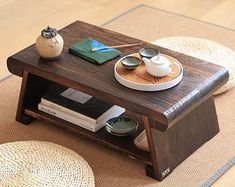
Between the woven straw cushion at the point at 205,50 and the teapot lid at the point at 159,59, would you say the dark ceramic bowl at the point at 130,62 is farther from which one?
the woven straw cushion at the point at 205,50

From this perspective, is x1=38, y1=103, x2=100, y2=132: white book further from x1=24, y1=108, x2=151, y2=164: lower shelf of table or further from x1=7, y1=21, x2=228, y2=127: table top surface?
x1=7, y1=21, x2=228, y2=127: table top surface

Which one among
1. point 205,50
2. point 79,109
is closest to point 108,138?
point 79,109

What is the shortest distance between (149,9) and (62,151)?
177 cm

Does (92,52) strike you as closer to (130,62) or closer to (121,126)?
(130,62)

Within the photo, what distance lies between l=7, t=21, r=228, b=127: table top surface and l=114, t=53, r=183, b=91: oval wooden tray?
0.07 ft

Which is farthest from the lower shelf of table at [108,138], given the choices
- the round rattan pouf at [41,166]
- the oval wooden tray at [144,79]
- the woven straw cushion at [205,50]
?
the woven straw cushion at [205,50]

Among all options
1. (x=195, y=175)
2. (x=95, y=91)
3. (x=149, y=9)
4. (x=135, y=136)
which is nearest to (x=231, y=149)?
(x=195, y=175)

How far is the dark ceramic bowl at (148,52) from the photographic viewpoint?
2637 millimetres

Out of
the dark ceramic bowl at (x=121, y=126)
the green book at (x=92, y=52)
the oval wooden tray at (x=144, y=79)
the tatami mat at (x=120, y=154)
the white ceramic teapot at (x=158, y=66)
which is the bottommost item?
the tatami mat at (x=120, y=154)

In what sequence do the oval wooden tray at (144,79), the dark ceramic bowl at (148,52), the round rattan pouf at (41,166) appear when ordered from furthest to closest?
the dark ceramic bowl at (148,52), the oval wooden tray at (144,79), the round rattan pouf at (41,166)

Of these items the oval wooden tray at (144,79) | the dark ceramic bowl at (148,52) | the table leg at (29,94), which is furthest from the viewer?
the table leg at (29,94)

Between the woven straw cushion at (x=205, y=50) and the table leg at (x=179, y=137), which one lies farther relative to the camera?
the woven straw cushion at (x=205, y=50)

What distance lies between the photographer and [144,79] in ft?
8.21

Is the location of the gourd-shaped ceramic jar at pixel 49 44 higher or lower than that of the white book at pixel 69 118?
higher
